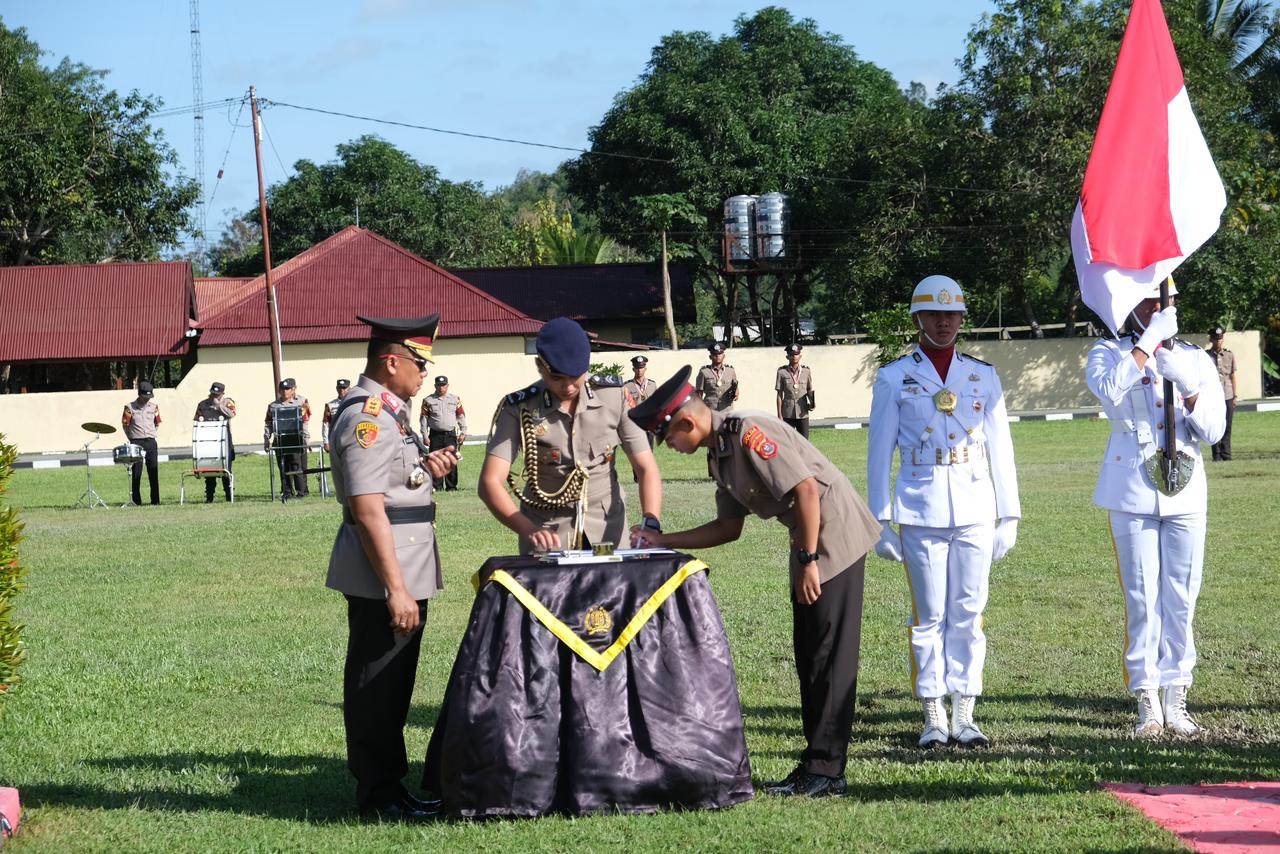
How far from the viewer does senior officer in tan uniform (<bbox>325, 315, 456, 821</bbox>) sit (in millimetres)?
5668

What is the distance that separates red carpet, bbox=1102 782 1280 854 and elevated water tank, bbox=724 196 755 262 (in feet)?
124

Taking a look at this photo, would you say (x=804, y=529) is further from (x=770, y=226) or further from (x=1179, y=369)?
(x=770, y=226)

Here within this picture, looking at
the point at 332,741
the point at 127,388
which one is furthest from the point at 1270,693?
the point at 127,388

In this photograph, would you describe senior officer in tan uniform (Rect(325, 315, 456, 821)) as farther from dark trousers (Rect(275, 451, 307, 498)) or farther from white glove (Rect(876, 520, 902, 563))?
dark trousers (Rect(275, 451, 307, 498))

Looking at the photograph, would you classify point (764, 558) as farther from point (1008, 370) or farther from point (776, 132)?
point (776, 132)

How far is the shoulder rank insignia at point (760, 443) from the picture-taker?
575 centimetres

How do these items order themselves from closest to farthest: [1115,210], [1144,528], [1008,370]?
1. [1144,528]
2. [1115,210]
3. [1008,370]

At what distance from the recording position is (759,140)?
1916 inches

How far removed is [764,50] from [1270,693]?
156 feet

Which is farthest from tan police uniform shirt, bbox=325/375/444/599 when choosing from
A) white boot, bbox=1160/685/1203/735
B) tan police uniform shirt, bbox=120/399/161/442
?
tan police uniform shirt, bbox=120/399/161/442

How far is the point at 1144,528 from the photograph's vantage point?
6.97 m

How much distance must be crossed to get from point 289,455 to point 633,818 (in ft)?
55.4

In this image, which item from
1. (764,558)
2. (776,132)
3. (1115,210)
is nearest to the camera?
(1115,210)

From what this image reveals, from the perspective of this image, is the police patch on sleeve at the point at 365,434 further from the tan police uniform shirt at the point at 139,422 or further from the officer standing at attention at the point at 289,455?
the tan police uniform shirt at the point at 139,422
